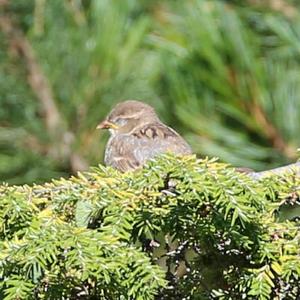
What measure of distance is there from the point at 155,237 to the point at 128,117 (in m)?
2.52

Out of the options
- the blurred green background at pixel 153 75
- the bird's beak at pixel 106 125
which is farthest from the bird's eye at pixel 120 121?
the blurred green background at pixel 153 75

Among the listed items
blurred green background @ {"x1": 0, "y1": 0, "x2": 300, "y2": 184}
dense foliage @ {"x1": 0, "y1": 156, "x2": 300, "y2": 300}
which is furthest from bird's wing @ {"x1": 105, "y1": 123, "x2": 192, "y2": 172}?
dense foliage @ {"x1": 0, "y1": 156, "x2": 300, "y2": 300}

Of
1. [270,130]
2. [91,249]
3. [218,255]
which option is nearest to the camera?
[91,249]

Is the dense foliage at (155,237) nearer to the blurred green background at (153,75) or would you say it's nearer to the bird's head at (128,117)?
the blurred green background at (153,75)

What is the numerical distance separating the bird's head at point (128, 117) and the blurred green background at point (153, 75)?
0.21 metres

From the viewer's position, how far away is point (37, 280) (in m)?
1.30

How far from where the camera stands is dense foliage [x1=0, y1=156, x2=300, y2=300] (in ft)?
4.25

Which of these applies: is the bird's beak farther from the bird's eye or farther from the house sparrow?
the bird's eye

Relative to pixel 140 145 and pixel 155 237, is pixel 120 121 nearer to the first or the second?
pixel 140 145

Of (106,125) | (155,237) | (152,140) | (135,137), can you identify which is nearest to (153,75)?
(106,125)

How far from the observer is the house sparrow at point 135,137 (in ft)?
11.2

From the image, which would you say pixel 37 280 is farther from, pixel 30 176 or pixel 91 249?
pixel 30 176

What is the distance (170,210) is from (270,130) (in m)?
1.52

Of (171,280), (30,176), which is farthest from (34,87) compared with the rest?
(171,280)
